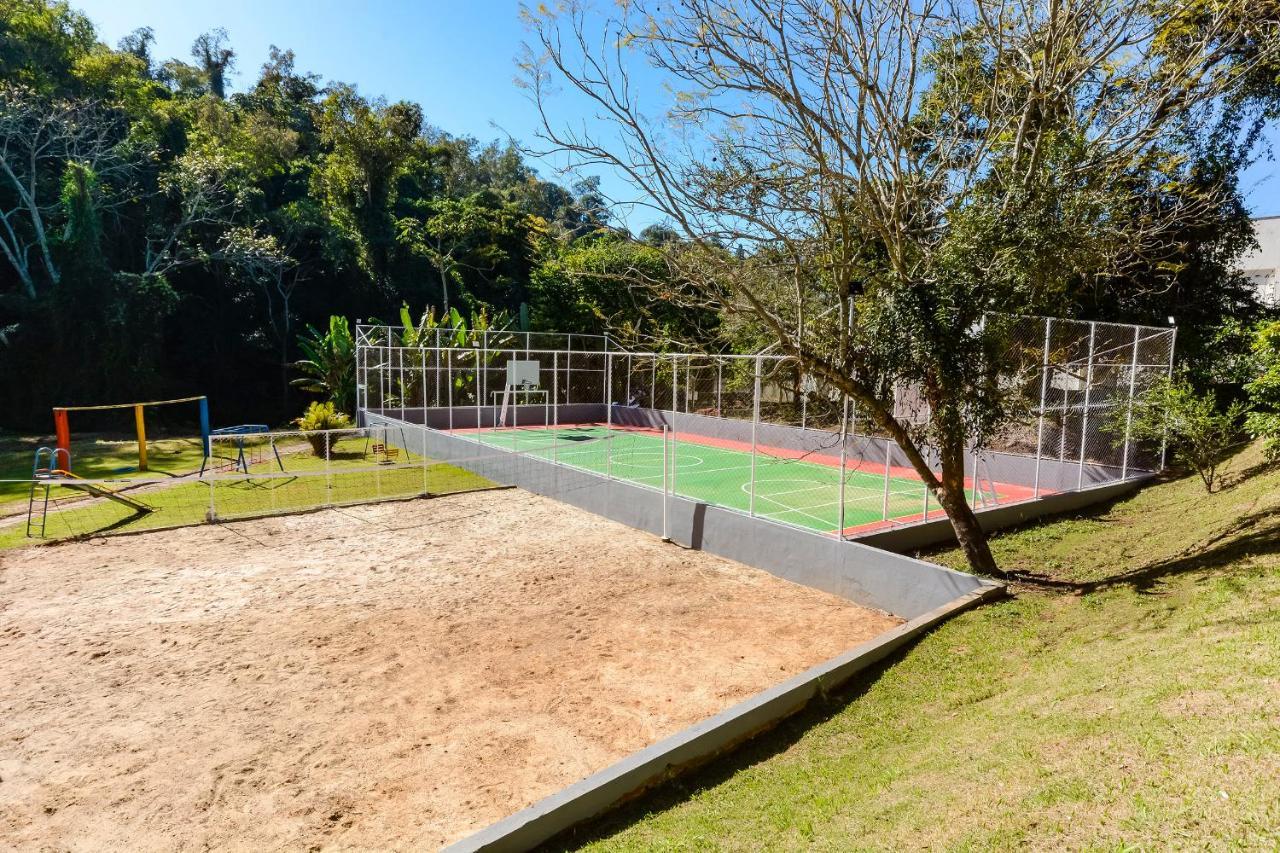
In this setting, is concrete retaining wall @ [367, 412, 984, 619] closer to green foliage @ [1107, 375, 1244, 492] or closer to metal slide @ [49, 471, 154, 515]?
green foliage @ [1107, 375, 1244, 492]

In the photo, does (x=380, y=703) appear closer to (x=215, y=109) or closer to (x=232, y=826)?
(x=232, y=826)

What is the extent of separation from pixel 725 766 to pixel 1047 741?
2.00 m

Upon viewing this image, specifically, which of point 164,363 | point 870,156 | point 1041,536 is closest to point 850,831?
point 870,156

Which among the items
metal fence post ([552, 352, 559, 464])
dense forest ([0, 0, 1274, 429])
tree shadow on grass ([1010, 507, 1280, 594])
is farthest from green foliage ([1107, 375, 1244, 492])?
dense forest ([0, 0, 1274, 429])

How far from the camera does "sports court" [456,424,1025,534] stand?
36.5ft

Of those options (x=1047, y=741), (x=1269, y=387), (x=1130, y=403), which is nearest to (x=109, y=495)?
(x=1047, y=741)

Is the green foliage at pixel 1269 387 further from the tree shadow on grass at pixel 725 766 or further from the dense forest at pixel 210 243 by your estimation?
the dense forest at pixel 210 243

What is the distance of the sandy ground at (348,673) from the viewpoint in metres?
4.56

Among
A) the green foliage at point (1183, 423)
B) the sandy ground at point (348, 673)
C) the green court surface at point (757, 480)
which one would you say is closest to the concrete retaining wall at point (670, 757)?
the sandy ground at point (348, 673)

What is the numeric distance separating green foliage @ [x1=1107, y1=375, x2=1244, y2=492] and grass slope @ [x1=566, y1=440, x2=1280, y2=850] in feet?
11.5

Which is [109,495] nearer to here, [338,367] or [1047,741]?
[338,367]

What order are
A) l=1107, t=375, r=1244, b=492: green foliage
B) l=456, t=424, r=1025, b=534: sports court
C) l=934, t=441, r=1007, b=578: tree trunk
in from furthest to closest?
1. l=456, t=424, r=1025, b=534: sports court
2. l=1107, t=375, r=1244, b=492: green foliage
3. l=934, t=441, r=1007, b=578: tree trunk

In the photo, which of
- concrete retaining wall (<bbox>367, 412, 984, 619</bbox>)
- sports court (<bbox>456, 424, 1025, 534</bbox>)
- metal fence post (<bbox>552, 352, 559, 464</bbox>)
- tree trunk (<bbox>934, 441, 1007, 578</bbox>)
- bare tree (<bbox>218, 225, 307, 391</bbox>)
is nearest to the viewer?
concrete retaining wall (<bbox>367, 412, 984, 619</bbox>)

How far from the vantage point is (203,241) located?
32.0 meters
